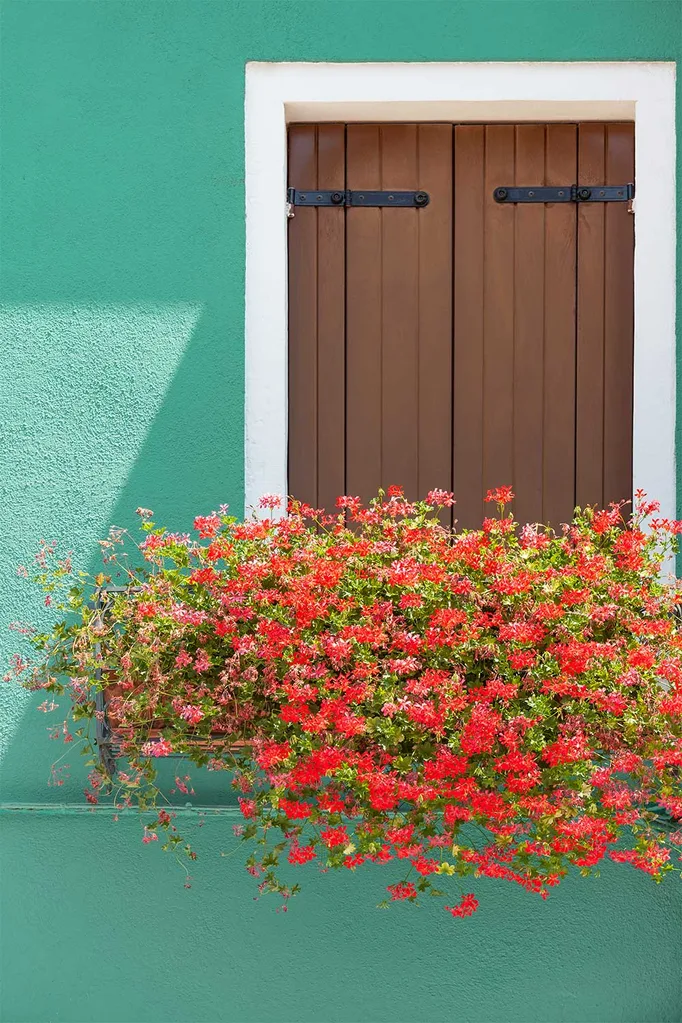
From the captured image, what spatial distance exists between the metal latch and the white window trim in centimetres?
13

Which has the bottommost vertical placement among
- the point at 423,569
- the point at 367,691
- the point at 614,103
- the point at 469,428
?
the point at 367,691

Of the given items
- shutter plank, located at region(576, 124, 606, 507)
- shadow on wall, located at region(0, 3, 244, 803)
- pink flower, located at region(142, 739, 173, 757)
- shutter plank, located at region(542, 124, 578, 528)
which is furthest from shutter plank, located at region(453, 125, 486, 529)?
pink flower, located at region(142, 739, 173, 757)

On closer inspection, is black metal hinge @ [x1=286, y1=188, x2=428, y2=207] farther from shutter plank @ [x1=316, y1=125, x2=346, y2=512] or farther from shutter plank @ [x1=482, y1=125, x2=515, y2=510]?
shutter plank @ [x1=482, y1=125, x2=515, y2=510]

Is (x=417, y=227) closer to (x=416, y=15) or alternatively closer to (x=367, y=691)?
(x=416, y=15)

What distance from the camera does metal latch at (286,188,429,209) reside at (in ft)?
12.9

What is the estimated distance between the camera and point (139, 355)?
3824mm

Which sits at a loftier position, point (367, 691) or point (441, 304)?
point (441, 304)

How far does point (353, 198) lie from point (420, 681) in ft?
6.21

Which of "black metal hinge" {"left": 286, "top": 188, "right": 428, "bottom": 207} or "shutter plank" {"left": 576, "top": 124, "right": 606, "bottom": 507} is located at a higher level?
"black metal hinge" {"left": 286, "top": 188, "right": 428, "bottom": 207}

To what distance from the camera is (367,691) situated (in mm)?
2793

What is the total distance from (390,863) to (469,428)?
4.84 ft

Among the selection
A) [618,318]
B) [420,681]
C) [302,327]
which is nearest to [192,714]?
[420,681]

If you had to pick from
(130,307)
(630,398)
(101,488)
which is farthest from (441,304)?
(101,488)

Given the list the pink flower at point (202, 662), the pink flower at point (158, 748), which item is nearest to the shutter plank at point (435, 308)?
the pink flower at point (202, 662)
